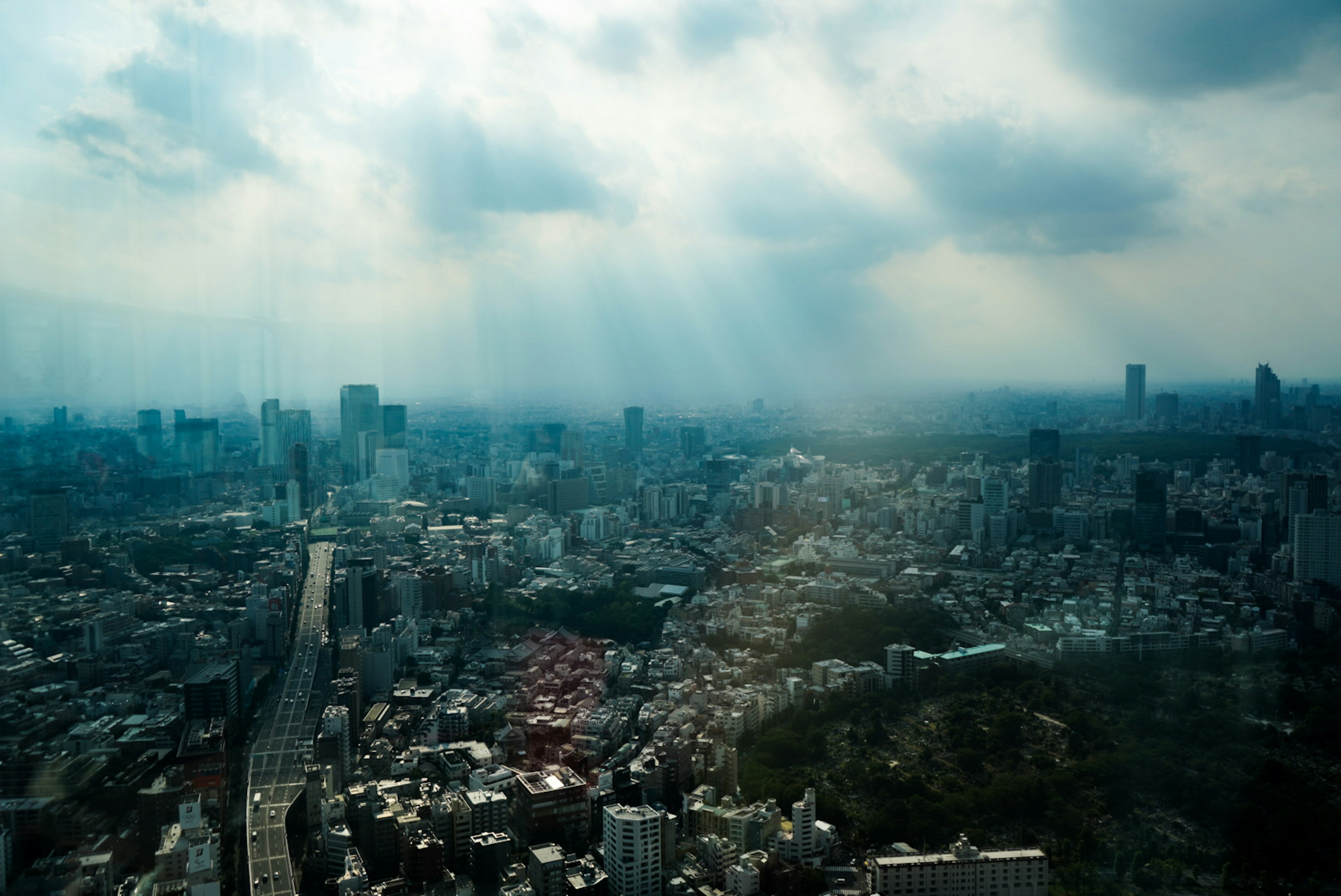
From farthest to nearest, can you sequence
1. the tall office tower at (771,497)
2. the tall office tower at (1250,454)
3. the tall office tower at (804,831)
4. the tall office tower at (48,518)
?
the tall office tower at (771,497) → the tall office tower at (1250,454) → the tall office tower at (48,518) → the tall office tower at (804,831)

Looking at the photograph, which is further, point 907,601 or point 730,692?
point 907,601

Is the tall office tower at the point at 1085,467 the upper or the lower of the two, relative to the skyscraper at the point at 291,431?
lower

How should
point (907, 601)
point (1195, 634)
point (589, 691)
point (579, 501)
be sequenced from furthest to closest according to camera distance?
point (579, 501) → point (907, 601) → point (1195, 634) → point (589, 691)

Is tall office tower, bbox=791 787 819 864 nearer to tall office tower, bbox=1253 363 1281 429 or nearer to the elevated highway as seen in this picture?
the elevated highway

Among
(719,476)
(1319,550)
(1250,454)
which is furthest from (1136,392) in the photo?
(719,476)

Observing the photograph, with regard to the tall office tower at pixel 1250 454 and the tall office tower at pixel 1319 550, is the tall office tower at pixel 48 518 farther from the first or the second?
the tall office tower at pixel 1250 454

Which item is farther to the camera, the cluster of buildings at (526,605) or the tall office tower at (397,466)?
the tall office tower at (397,466)

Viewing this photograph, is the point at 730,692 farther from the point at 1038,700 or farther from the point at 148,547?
the point at 148,547

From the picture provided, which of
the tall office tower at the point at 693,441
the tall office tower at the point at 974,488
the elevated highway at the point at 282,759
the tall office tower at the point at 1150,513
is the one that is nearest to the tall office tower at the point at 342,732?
the elevated highway at the point at 282,759

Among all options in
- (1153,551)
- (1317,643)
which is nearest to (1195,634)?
(1317,643)
